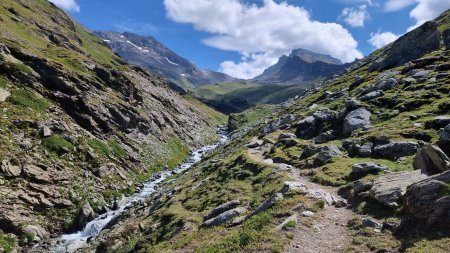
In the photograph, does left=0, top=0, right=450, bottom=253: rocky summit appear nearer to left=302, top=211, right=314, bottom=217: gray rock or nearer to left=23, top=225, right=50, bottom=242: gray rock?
left=23, top=225, right=50, bottom=242: gray rock

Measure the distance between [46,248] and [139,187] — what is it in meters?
24.5

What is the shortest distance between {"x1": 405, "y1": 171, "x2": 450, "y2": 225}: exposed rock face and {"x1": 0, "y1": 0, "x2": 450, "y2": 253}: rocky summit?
0.19 feet

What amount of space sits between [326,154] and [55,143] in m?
39.0

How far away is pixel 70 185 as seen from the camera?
49750 mm

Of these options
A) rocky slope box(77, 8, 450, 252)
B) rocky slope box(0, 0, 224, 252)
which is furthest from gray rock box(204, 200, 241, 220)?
rocky slope box(0, 0, 224, 252)

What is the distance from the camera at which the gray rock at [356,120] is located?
4981 centimetres

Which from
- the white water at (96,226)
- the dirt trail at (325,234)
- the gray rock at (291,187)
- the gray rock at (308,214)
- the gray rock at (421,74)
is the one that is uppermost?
the gray rock at (421,74)

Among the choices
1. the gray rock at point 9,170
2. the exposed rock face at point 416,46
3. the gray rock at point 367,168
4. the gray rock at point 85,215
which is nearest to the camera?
the gray rock at point 367,168

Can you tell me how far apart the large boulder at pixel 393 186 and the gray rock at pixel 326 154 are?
1176 centimetres

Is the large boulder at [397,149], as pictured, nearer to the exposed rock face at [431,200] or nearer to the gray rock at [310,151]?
the gray rock at [310,151]

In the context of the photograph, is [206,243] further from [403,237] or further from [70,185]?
[70,185]

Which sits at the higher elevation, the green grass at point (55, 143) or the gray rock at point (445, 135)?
the gray rock at point (445, 135)

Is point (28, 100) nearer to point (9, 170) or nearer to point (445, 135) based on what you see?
point (9, 170)

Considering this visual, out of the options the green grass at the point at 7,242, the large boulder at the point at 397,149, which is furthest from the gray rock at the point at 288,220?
the green grass at the point at 7,242
